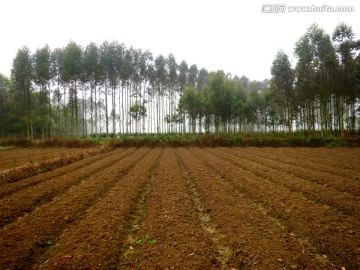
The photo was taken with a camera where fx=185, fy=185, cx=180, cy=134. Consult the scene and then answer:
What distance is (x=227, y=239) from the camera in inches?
179

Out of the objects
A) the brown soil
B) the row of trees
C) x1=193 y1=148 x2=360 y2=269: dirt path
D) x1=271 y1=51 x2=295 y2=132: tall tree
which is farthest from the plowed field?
x1=271 y1=51 x2=295 y2=132: tall tree

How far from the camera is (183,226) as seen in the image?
16.6 ft

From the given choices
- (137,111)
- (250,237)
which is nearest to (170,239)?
(250,237)

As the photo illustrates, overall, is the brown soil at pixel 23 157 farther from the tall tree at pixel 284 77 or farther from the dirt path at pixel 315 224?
the tall tree at pixel 284 77

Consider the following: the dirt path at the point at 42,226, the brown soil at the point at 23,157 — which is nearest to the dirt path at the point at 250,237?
the dirt path at the point at 42,226

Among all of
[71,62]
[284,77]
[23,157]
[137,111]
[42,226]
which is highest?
[71,62]

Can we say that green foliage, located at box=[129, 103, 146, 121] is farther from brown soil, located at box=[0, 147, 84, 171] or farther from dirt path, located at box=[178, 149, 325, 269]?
dirt path, located at box=[178, 149, 325, 269]

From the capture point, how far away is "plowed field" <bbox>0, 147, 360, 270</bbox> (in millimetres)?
3699

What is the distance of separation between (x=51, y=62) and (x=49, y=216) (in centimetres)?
3993

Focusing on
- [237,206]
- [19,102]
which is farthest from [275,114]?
[19,102]

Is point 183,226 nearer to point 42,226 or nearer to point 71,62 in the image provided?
point 42,226

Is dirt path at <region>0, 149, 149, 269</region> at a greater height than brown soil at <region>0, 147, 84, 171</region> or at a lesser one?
lesser

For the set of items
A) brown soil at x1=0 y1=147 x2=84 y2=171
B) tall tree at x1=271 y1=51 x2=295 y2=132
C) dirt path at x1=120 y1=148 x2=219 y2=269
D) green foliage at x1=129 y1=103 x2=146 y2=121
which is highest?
tall tree at x1=271 y1=51 x2=295 y2=132

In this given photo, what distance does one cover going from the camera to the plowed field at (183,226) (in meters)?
3.70
